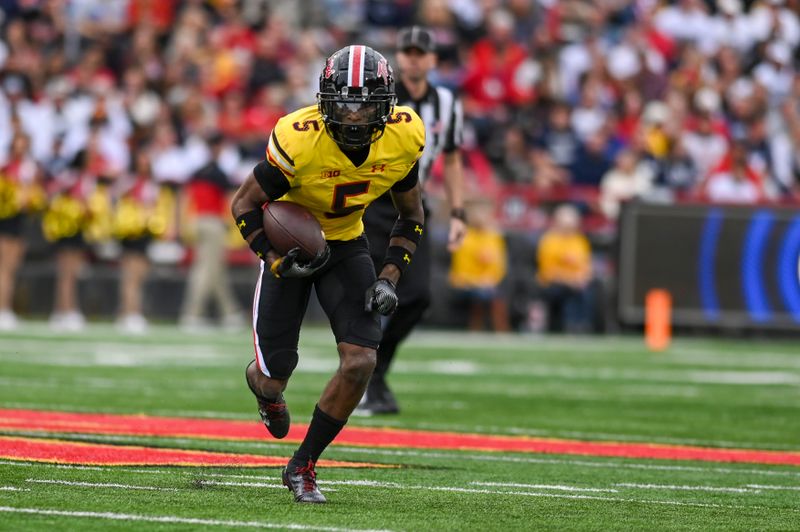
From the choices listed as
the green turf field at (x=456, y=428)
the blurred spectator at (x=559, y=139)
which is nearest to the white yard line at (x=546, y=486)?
the green turf field at (x=456, y=428)

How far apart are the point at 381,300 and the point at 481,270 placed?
1152cm

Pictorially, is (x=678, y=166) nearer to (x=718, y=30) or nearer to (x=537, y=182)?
(x=537, y=182)

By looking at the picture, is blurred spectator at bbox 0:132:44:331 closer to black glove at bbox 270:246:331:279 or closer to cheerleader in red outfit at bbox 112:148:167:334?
cheerleader in red outfit at bbox 112:148:167:334

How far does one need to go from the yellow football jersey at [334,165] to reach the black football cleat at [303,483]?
3.09 feet

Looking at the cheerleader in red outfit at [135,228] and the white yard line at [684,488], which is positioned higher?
the white yard line at [684,488]

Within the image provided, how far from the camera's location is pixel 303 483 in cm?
540

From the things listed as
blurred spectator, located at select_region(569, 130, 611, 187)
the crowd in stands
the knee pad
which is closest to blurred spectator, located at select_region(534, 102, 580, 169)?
the crowd in stands

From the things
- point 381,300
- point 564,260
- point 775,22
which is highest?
point 775,22

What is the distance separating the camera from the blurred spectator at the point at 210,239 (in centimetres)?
1664

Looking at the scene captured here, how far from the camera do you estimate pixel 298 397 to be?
32.6 feet

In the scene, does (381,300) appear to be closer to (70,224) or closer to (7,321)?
(7,321)

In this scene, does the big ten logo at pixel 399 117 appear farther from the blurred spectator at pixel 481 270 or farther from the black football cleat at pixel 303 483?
the blurred spectator at pixel 481 270

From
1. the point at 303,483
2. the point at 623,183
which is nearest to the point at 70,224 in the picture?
the point at 623,183

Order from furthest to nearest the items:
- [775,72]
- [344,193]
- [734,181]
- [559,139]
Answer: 1. [775,72]
2. [559,139]
3. [734,181]
4. [344,193]
